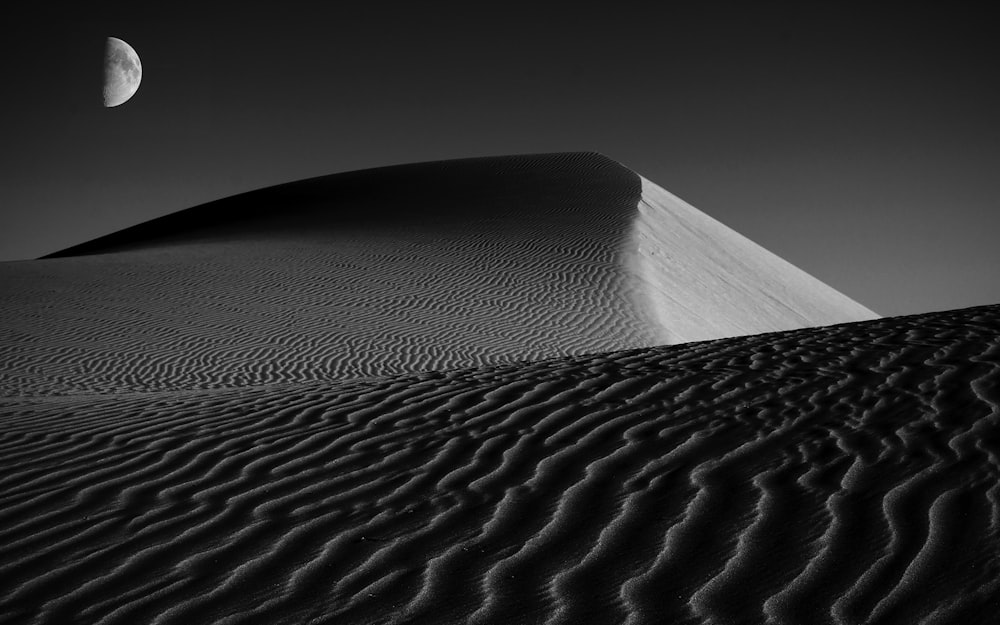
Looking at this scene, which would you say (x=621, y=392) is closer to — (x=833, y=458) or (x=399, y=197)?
(x=833, y=458)

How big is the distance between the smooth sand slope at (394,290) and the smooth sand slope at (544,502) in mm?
8896

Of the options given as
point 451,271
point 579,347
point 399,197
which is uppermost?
point 399,197

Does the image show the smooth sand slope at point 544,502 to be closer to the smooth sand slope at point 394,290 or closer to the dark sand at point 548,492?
the dark sand at point 548,492

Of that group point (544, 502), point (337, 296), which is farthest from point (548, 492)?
point (337, 296)

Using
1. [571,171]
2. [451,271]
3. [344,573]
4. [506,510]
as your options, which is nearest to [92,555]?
[344,573]

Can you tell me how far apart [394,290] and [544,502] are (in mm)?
17695

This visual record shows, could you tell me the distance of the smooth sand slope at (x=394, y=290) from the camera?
51.6ft

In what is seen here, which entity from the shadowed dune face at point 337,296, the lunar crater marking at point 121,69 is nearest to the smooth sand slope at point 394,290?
the shadowed dune face at point 337,296

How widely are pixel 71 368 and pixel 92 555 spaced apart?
1204cm

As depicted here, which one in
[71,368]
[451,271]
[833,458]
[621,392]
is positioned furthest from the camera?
[451,271]

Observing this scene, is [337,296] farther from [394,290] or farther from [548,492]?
[548,492]

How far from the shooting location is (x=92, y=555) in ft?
12.3

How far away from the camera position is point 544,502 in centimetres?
411

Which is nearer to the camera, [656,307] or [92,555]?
[92,555]
